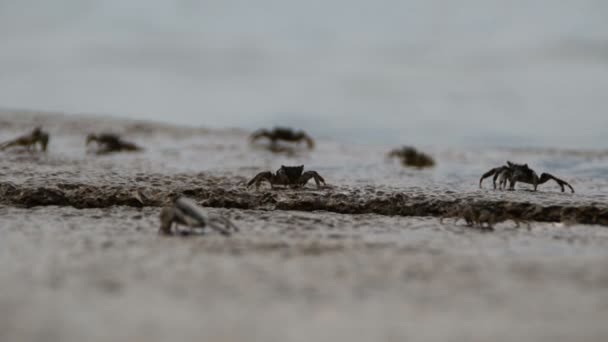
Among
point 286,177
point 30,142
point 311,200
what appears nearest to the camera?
point 311,200

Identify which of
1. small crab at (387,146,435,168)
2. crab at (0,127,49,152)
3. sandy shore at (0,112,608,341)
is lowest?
sandy shore at (0,112,608,341)

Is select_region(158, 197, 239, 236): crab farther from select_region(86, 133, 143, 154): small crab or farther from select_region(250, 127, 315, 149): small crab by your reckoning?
select_region(250, 127, 315, 149): small crab

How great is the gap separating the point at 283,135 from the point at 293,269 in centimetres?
1008

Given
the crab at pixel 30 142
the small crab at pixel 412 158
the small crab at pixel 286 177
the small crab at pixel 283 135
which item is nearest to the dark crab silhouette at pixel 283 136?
the small crab at pixel 283 135

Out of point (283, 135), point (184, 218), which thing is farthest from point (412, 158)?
point (184, 218)

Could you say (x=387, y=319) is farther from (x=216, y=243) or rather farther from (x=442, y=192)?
(x=442, y=192)

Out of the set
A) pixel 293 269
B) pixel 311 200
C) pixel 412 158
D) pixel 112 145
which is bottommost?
pixel 293 269

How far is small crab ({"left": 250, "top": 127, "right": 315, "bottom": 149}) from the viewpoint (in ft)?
38.5

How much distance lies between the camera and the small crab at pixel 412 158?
830cm

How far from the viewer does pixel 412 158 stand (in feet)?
28.5

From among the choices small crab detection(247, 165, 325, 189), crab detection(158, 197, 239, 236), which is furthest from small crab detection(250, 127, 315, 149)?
crab detection(158, 197, 239, 236)

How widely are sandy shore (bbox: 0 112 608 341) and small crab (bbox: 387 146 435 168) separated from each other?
404cm

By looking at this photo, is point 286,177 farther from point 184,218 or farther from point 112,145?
point 112,145

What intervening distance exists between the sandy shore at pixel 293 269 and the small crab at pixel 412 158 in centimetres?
404
